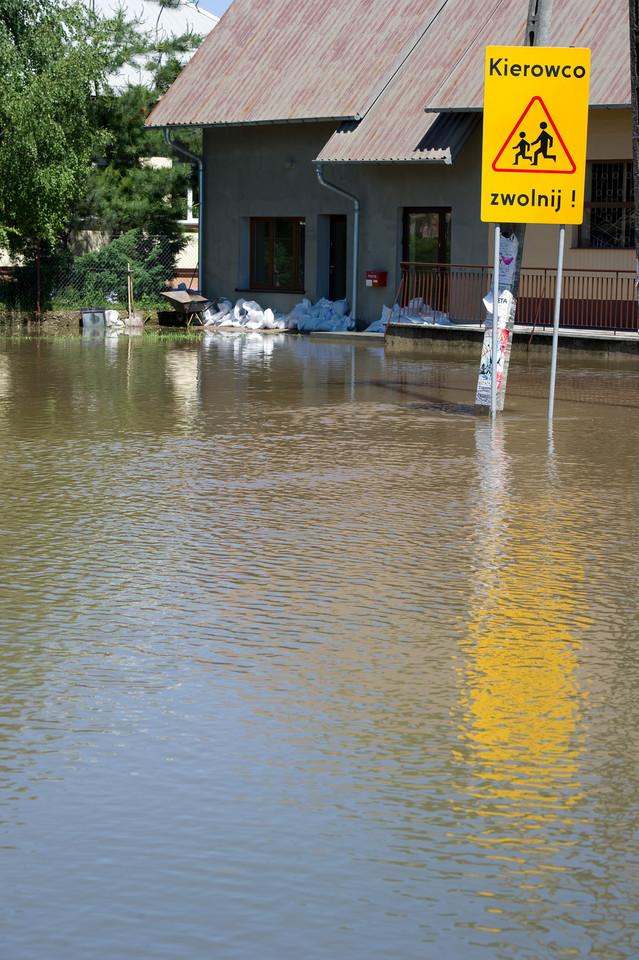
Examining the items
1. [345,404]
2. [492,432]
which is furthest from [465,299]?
[492,432]

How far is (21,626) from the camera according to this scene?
695cm

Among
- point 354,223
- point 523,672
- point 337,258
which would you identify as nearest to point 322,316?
point 337,258

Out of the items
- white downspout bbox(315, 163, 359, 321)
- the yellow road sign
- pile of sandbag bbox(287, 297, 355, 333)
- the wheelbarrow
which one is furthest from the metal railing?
the yellow road sign

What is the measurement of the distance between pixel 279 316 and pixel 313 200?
2.85 m

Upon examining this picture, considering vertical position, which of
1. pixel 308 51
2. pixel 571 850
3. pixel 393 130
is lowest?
pixel 571 850

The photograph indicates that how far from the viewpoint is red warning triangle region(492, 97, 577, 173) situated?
15.2 metres

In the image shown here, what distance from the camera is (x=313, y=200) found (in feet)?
110

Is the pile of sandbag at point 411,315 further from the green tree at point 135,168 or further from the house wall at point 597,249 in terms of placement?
the green tree at point 135,168

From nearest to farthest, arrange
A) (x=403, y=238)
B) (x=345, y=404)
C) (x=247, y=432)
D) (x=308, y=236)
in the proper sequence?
(x=247, y=432)
(x=345, y=404)
(x=403, y=238)
(x=308, y=236)

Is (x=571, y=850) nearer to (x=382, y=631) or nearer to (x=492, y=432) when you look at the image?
(x=382, y=631)

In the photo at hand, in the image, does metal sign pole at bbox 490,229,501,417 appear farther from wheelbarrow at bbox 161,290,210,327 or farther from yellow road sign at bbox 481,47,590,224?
wheelbarrow at bbox 161,290,210,327

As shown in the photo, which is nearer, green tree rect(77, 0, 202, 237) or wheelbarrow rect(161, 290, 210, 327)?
wheelbarrow rect(161, 290, 210, 327)

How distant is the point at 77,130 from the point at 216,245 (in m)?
5.39

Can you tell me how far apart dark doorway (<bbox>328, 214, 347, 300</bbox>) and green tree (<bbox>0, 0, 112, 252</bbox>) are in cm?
611
